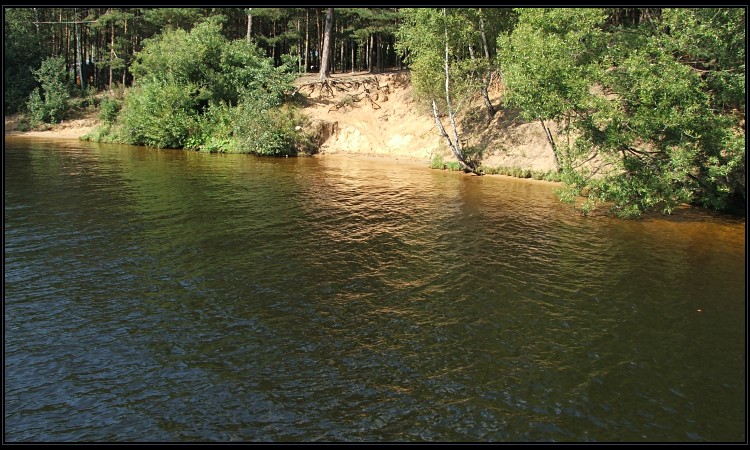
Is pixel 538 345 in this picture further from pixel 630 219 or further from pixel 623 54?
pixel 623 54

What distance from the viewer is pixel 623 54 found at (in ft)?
94.9

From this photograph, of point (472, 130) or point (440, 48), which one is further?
point (472, 130)

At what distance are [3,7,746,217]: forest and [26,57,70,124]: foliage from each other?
206 millimetres

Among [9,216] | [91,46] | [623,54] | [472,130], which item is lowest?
[9,216]

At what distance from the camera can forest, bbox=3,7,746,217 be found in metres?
25.0

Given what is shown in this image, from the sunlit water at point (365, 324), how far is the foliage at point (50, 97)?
4736 cm

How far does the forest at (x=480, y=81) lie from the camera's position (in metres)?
25.0

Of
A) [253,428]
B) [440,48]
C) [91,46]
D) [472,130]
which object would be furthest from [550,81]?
[91,46]

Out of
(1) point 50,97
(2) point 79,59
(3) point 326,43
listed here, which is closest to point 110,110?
(1) point 50,97

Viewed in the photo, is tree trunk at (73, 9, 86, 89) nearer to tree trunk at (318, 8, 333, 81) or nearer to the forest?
the forest

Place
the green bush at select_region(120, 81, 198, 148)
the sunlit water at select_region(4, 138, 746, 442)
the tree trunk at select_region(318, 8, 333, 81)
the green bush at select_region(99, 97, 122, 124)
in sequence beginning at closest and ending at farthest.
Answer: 1. the sunlit water at select_region(4, 138, 746, 442)
2. the green bush at select_region(120, 81, 198, 148)
3. the tree trunk at select_region(318, 8, 333, 81)
4. the green bush at select_region(99, 97, 122, 124)

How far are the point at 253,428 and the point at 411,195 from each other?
22.5m

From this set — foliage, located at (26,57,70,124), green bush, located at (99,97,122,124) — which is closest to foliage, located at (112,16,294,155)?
green bush, located at (99,97,122,124)

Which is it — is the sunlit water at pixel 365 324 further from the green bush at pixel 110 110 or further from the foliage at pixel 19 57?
the foliage at pixel 19 57
